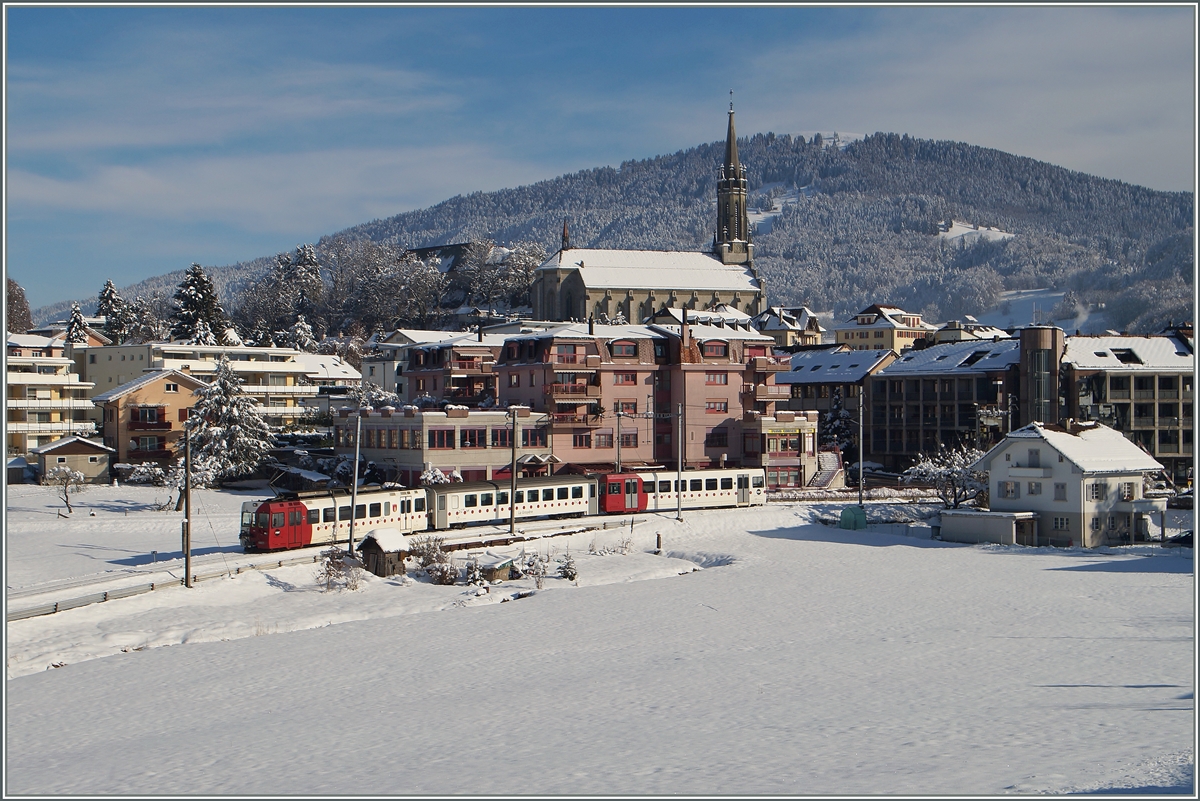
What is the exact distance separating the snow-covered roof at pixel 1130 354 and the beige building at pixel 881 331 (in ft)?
223

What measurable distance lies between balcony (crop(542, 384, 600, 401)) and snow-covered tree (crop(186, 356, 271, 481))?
16.6 meters

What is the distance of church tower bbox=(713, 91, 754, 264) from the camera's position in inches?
6378

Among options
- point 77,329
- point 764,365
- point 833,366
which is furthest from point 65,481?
point 833,366

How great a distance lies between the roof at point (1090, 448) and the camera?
49219mm

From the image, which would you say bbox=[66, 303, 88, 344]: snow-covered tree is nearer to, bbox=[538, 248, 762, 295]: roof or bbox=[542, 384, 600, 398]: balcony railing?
bbox=[542, 384, 600, 398]: balcony railing

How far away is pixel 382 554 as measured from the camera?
3944 cm

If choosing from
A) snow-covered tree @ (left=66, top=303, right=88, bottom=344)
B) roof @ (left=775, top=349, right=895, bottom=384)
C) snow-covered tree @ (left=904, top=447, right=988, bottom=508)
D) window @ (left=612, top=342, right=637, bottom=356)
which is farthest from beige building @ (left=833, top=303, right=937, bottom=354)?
snow-covered tree @ (left=66, top=303, right=88, bottom=344)

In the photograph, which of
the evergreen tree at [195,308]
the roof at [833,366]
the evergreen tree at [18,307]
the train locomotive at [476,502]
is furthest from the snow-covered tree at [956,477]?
the evergreen tree at [18,307]

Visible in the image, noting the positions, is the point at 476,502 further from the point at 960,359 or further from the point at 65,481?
the point at 960,359

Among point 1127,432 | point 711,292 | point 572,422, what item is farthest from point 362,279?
point 1127,432

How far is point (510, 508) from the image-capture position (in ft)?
160

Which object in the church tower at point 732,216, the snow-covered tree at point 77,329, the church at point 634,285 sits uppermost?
the church tower at point 732,216

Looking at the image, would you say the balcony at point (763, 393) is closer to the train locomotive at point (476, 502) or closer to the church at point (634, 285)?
the train locomotive at point (476, 502)

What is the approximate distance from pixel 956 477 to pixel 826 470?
10636 mm
